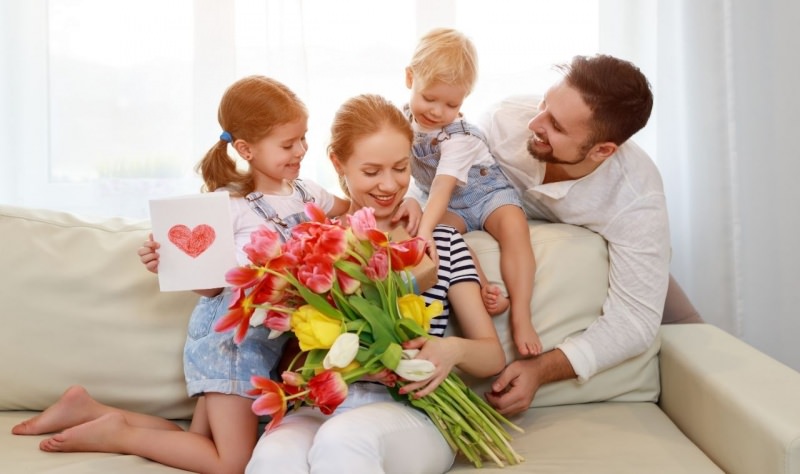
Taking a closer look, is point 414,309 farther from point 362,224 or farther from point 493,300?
point 493,300

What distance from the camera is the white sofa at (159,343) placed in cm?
186

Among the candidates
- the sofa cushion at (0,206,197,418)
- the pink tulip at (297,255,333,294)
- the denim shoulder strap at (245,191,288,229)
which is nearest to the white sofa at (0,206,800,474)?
the sofa cushion at (0,206,197,418)

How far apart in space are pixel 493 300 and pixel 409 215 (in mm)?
267

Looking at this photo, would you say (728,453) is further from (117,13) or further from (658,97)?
(117,13)

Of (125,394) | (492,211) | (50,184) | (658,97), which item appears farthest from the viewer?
(50,184)

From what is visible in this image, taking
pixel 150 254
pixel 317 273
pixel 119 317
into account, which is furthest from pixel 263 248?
pixel 119 317

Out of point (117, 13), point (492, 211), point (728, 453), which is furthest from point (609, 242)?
point (117, 13)

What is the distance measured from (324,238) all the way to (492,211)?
0.71 metres

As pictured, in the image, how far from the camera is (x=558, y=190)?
6.83 feet

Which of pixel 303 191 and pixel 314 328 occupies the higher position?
pixel 303 191

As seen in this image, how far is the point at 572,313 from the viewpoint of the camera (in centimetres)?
204

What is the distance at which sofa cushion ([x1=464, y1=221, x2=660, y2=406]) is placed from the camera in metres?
2.03

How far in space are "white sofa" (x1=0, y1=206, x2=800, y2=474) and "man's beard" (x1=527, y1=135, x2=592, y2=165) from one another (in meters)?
0.17

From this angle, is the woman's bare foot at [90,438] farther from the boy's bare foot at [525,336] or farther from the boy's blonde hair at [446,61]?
the boy's blonde hair at [446,61]
